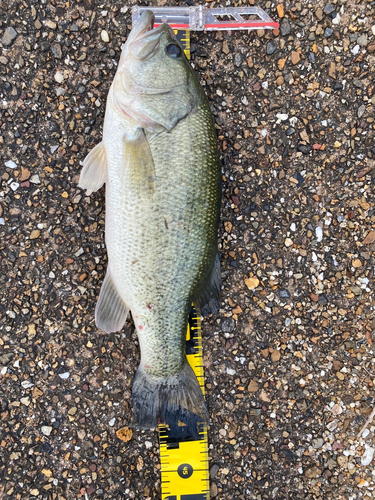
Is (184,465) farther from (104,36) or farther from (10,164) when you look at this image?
(104,36)

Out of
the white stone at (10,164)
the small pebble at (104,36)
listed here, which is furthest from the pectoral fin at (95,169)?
the small pebble at (104,36)

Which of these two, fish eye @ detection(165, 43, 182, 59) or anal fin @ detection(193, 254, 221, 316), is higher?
fish eye @ detection(165, 43, 182, 59)

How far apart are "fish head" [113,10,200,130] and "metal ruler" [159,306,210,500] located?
188 cm

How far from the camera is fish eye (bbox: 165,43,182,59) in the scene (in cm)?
186

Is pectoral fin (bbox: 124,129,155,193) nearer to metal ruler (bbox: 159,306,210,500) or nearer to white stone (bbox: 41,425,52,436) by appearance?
metal ruler (bbox: 159,306,210,500)

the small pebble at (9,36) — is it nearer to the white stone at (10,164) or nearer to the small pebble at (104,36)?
the small pebble at (104,36)

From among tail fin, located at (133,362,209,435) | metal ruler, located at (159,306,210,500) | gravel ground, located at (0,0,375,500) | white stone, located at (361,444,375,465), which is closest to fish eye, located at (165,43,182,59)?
gravel ground, located at (0,0,375,500)

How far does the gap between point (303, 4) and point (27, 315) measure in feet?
9.00

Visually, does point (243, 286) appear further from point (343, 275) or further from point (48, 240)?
point (48, 240)

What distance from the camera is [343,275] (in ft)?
7.71

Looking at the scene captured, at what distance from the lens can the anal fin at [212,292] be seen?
2008 millimetres

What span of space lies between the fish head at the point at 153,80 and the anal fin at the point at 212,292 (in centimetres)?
84

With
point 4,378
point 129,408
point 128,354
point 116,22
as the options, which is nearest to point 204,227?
point 128,354

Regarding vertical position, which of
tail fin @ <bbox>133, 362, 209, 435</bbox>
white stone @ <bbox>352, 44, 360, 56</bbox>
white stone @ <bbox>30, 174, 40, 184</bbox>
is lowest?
tail fin @ <bbox>133, 362, 209, 435</bbox>
